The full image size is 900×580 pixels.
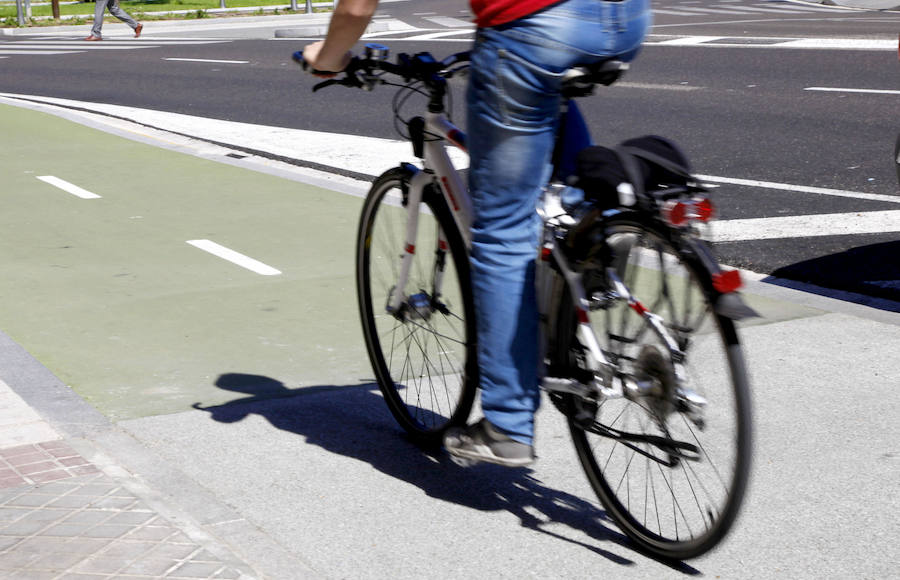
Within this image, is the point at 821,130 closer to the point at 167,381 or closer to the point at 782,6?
the point at 167,381

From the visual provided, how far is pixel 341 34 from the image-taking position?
338 centimetres

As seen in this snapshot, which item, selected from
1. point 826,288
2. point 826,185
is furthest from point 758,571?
point 826,185

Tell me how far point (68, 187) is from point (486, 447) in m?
6.30

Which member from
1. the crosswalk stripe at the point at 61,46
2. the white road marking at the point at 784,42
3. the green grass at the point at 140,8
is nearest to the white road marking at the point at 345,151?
the white road marking at the point at 784,42

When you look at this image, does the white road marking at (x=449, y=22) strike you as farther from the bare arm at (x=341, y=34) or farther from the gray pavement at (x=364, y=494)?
the bare arm at (x=341, y=34)

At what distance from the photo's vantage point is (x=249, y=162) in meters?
10.1

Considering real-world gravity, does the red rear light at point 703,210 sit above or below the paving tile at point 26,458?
above

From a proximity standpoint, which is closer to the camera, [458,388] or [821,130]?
[458,388]

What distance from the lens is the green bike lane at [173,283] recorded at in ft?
15.8

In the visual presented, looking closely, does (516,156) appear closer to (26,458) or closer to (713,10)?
(26,458)

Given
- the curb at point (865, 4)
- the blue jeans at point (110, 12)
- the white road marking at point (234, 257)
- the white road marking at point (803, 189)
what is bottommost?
the blue jeans at point (110, 12)

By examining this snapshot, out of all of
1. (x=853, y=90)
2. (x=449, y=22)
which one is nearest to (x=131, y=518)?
(x=853, y=90)

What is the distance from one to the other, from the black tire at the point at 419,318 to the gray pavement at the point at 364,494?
14 cm

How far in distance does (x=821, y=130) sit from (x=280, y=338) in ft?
21.8
